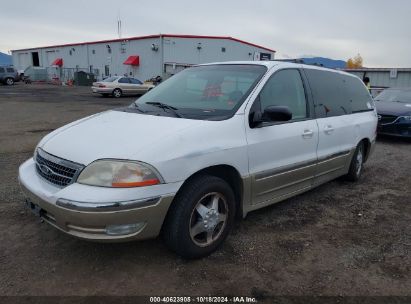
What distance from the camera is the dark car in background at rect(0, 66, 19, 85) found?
37.6 meters

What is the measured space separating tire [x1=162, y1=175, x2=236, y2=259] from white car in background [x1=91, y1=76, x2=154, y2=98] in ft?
75.6

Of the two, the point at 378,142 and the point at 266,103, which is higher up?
the point at 266,103

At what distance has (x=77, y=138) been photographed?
330cm

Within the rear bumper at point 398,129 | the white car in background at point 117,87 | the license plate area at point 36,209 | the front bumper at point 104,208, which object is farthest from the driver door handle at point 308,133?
the white car in background at point 117,87

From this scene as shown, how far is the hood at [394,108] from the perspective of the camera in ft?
31.8

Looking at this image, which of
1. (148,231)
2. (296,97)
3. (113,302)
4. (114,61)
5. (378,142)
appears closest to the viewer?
(113,302)

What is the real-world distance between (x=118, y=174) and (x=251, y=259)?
4.81 feet

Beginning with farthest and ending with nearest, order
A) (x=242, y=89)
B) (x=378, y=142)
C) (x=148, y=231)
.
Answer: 1. (x=378, y=142)
2. (x=242, y=89)
3. (x=148, y=231)

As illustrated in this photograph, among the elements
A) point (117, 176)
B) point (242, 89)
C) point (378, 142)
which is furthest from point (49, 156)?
point (378, 142)

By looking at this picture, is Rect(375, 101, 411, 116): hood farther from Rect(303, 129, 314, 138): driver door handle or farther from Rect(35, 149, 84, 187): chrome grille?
Rect(35, 149, 84, 187): chrome grille

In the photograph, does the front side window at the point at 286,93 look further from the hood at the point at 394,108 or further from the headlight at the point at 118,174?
the hood at the point at 394,108

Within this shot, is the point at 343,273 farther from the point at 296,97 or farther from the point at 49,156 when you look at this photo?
the point at 49,156

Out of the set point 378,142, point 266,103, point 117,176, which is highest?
point 266,103

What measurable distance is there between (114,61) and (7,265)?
42.5 meters
